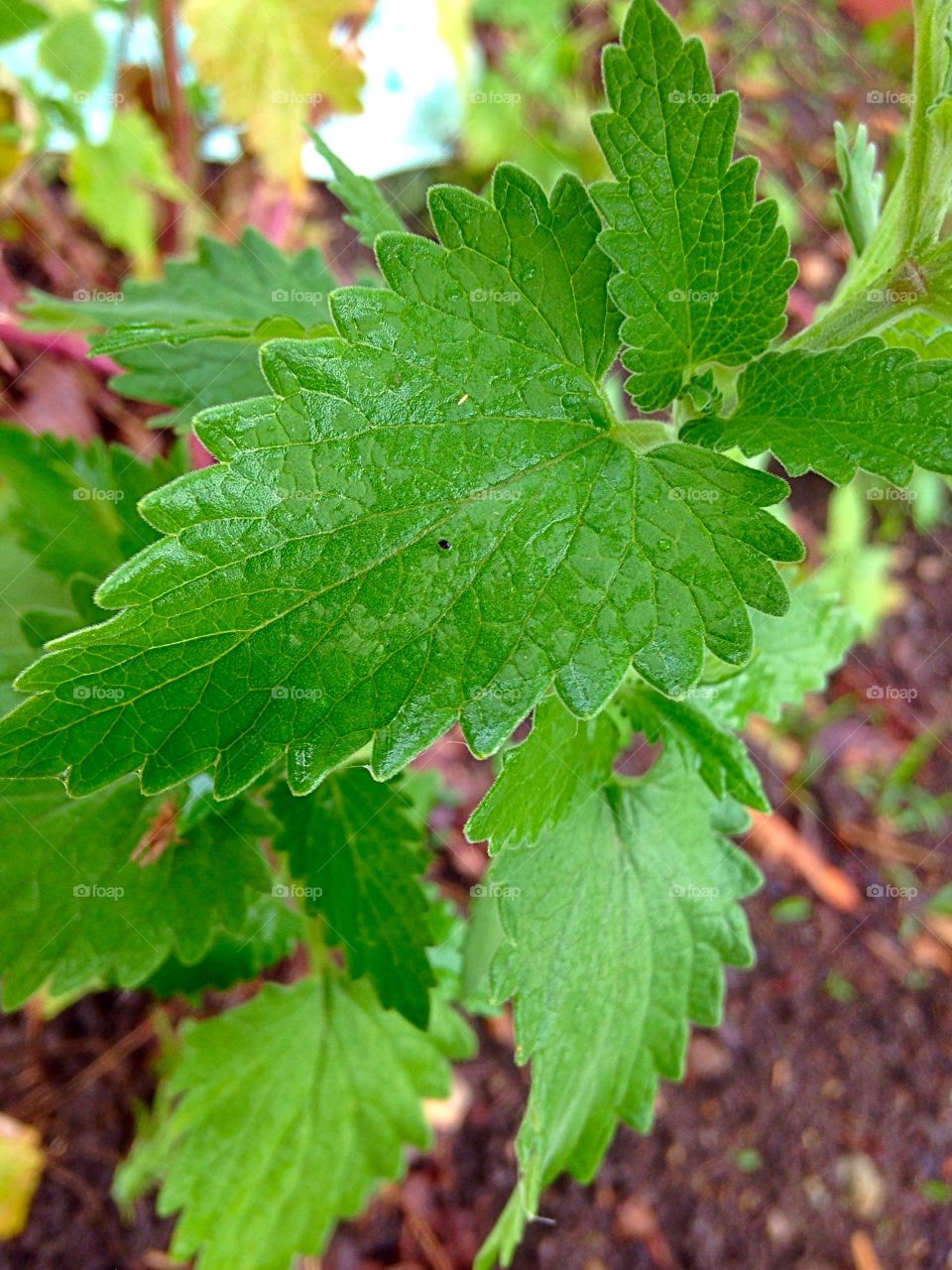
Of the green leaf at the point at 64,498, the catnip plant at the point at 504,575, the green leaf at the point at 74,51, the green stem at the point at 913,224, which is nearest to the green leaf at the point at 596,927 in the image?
the catnip plant at the point at 504,575

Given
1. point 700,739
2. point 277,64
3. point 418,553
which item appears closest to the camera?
point 418,553

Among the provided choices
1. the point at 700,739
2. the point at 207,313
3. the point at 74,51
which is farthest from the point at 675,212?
the point at 74,51

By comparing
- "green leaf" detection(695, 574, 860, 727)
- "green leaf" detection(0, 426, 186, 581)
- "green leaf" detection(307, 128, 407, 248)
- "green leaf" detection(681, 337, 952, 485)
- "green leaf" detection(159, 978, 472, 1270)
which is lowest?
"green leaf" detection(159, 978, 472, 1270)

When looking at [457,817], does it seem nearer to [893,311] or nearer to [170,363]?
[170,363]

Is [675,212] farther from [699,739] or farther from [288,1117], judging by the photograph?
[288,1117]

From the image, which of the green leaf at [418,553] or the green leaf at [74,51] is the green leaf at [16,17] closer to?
the green leaf at [74,51]

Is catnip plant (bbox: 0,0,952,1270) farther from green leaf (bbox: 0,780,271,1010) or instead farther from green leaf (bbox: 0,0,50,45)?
green leaf (bbox: 0,0,50,45)

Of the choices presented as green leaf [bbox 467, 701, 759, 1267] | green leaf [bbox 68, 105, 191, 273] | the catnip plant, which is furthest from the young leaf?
green leaf [bbox 467, 701, 759, 1267]
